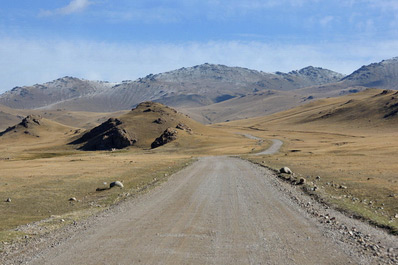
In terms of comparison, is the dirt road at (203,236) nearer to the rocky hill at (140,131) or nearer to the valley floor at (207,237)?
the valley floor at (207,237)

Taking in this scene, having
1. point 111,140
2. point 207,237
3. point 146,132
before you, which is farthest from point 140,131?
point 207,237

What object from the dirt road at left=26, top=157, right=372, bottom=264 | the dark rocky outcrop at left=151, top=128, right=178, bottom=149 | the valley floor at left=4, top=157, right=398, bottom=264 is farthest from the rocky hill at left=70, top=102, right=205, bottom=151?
the valley floor at left=4, top=157, right=398, bottom=264

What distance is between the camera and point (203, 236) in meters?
15.2

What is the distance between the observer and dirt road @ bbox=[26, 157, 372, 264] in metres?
12.5

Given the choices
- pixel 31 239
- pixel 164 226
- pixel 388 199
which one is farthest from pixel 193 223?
pixel 388 199

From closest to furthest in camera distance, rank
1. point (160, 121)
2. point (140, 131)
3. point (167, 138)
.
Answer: point (167, 138) → point (140, 131) → point (160, 121)

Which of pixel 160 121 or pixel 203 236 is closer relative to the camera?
pixel 203 236

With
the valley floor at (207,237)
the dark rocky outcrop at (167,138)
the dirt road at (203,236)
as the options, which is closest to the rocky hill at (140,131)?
the dark rocky outcrop at (167,138)

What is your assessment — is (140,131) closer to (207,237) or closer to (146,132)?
(146,132)

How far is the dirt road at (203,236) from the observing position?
12508mm

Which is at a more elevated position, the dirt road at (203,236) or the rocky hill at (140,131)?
the rocky hill at (140,131)

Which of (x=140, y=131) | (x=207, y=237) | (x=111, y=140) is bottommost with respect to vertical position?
(x=207, y=237)

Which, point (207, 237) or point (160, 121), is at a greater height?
point (160, 121)

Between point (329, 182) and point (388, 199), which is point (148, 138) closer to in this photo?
point (329, 182)
